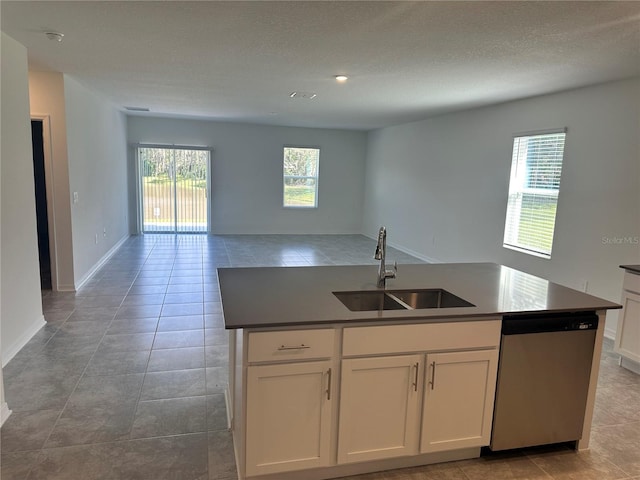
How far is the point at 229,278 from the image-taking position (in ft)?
7.79

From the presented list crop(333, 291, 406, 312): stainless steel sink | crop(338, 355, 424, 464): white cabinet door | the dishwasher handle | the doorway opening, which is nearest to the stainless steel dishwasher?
the dishwasher handle

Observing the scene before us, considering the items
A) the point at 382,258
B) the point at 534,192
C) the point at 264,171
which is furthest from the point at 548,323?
the point at 264,171

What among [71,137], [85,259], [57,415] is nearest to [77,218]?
[85,259]

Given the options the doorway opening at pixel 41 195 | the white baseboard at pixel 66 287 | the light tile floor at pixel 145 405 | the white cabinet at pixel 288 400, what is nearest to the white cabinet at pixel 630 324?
the light tile floor at pixel 145 405

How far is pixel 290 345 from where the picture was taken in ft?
5.79

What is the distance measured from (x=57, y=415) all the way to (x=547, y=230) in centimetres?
480

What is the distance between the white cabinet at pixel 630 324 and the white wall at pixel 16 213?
447cm

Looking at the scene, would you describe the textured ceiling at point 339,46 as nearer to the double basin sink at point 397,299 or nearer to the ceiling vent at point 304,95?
the ceiling vent at point 304,95

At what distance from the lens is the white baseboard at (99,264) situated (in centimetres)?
499

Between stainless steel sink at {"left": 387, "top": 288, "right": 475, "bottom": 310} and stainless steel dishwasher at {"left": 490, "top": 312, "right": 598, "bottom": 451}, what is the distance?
36 cm

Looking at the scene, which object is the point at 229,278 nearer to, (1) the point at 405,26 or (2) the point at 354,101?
(1) the point at 405,26

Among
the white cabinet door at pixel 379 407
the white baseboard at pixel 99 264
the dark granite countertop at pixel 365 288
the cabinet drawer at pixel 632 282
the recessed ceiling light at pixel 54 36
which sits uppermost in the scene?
the recessed ceiling light at pixel 54 36

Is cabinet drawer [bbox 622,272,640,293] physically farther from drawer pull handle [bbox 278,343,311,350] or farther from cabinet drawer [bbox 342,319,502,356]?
drawer pull handle [bbox 278,343,311,350]

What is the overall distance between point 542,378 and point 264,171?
795cm
